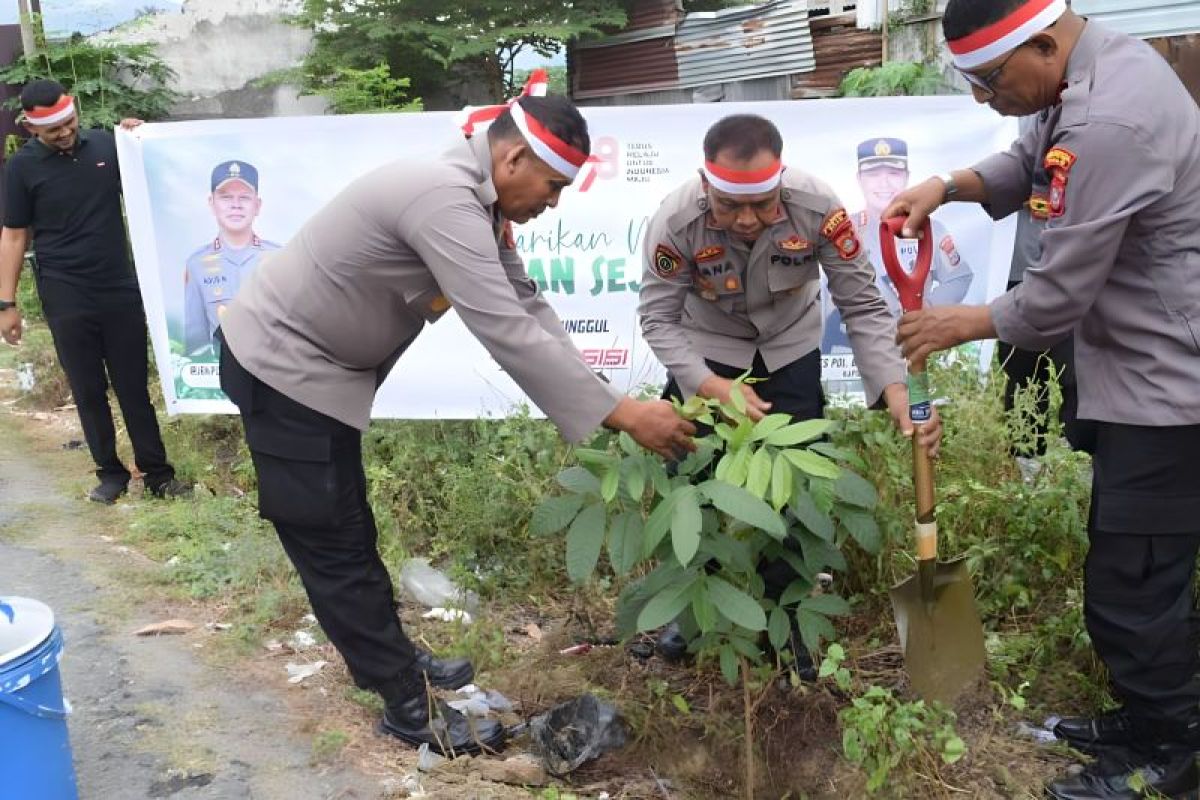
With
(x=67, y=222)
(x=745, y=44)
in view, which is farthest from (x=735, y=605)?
(x=745, y=44)

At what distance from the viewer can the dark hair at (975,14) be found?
2.35 m

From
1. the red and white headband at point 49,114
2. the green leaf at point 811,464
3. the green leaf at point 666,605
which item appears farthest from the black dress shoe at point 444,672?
the red and white headband at point 49,114

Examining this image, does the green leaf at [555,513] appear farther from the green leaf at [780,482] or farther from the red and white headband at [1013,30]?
the red and white headband at [1013,30]

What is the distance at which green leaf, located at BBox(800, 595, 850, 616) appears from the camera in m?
2.94

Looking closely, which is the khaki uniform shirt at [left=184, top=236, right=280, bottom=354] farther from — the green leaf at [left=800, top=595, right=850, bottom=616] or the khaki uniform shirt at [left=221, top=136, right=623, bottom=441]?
the green leaf at [left=800, top=595, right=850, bottom=616]

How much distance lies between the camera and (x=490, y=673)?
3613 mm

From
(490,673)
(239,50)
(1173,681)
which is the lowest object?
(490,673)

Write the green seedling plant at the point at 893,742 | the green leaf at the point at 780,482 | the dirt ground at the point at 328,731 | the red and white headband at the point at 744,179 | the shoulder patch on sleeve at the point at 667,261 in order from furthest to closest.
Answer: the shoulder patch on sleeve at the point at 667,261, the red and white headband at the point at 744,179, the dirt ground at the point at 328,731, the green seedling plant at the point at 893,742, the green leaf at the point at 780,482

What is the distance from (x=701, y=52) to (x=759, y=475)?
10.4 meters

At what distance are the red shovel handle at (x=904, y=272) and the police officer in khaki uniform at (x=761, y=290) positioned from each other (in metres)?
0.36

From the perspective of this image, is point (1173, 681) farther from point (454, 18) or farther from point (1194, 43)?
point (454, 18)

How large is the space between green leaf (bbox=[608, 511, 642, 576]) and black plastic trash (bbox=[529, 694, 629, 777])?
0.63 meters

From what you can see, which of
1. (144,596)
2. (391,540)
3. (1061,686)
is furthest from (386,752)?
(1061,686)

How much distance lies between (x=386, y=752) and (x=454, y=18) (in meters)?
12.6
